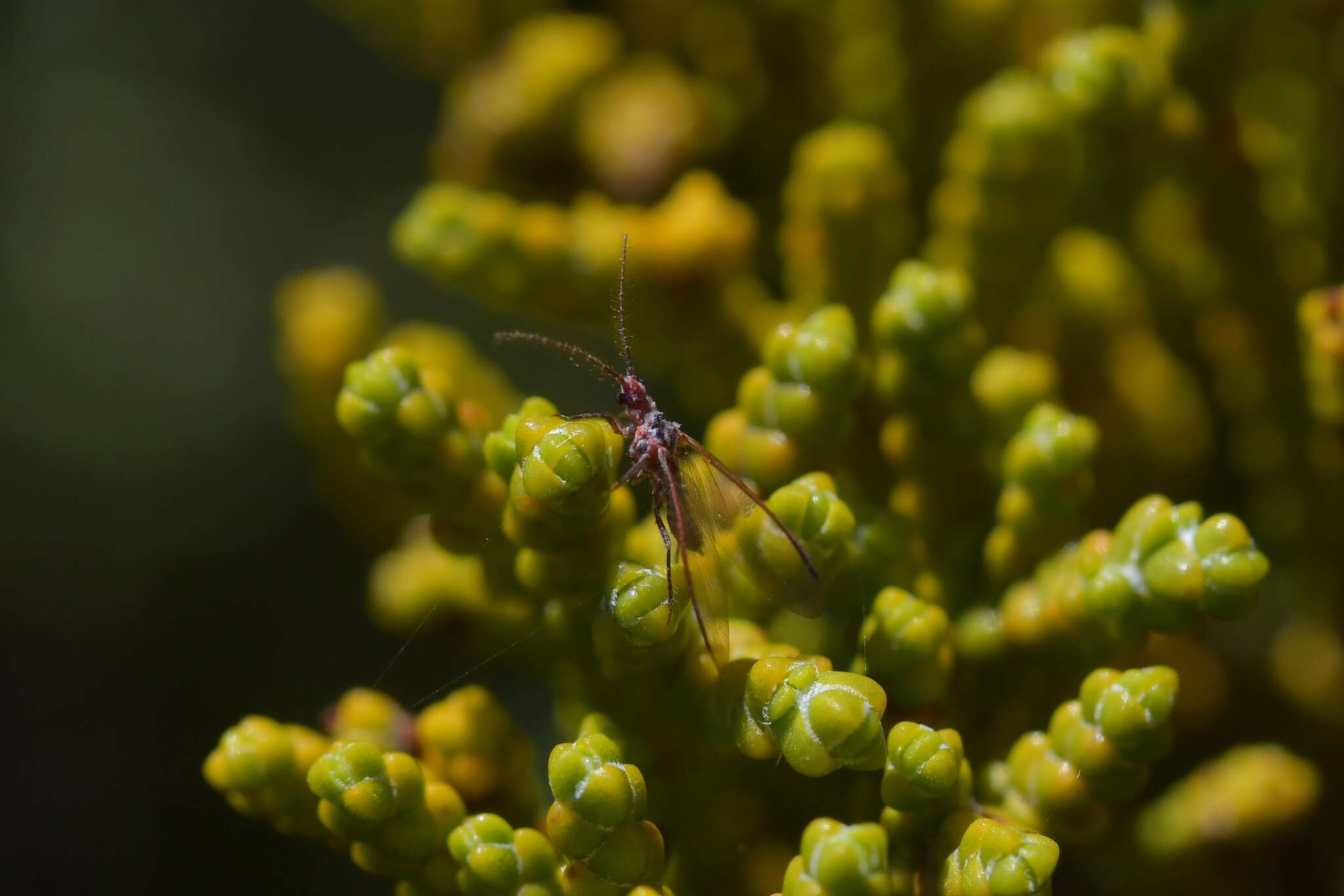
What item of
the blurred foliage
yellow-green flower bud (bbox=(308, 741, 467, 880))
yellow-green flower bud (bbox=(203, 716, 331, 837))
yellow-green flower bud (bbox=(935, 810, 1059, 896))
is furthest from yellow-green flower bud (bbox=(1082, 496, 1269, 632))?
yellow-green flower bud (bbox=(203, 716, 331, 837))

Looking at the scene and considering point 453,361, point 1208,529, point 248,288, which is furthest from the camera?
point 248,288

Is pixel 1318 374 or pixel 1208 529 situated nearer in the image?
pixel 1208 529

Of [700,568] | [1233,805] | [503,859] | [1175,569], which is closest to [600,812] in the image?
[503,859]

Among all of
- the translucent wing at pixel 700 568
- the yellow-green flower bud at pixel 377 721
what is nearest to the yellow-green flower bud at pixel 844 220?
the translucent wing at pixel 700 568

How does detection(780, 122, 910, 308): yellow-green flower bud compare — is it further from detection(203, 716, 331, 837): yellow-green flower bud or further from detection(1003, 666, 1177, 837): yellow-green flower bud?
detection(203, 716, 331, 837): yellow-green flower bud

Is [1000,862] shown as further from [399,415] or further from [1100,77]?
[1100,77]

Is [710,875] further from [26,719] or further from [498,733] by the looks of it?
[26,719]

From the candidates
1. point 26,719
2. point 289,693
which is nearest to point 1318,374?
point 289,693

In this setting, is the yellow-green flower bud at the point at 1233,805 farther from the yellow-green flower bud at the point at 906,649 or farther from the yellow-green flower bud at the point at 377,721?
the yellow-green flower bud at the point at 377,721
